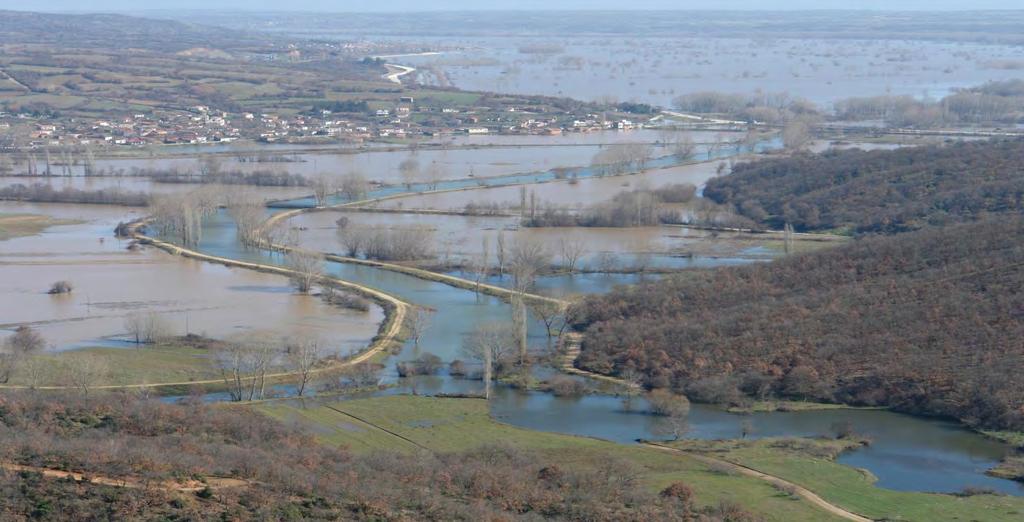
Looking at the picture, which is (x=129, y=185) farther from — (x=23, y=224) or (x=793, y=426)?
(x=793, y=426)

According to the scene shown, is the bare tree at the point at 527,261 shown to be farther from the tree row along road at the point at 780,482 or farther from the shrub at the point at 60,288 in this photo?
the tree row along road at the point at 780,482

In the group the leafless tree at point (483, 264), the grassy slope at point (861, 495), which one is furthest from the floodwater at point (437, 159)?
the grassy slope at point (861, 495)

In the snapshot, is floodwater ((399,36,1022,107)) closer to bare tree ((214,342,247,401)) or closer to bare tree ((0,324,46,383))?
bare tree ((214,342,247,401))

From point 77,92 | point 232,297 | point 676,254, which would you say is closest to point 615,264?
point 676,254

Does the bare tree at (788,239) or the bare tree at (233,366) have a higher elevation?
the bare tree at (788,239)

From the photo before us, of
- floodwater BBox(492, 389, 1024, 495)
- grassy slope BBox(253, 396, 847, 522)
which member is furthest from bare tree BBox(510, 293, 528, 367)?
grassy slope BBox(253, 396, 847, 522)

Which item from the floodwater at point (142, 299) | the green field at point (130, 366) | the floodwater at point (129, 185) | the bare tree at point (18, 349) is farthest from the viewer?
the floodwater at point (129, 185)
